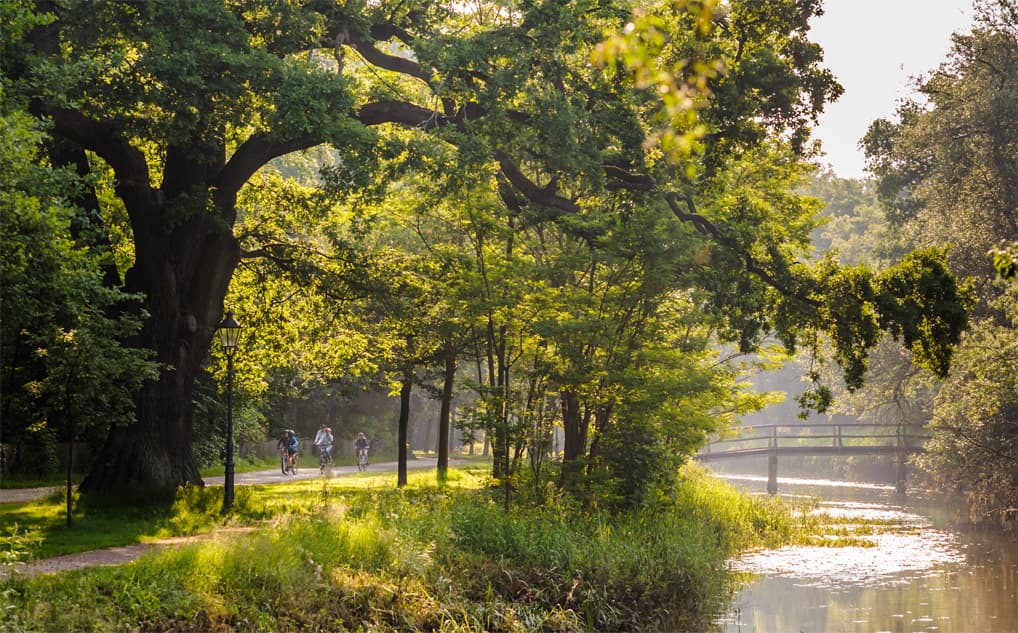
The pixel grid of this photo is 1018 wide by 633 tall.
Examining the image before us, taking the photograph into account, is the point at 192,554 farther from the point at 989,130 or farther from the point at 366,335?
the point at 989,130

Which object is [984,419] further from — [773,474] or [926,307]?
[773,474]

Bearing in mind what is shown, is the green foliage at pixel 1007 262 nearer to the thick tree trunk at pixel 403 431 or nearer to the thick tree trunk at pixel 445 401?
the thick tree trunk at pixel 445 401

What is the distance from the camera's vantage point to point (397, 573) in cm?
1236

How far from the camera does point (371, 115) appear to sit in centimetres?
1888

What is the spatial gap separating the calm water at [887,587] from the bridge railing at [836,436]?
9.73 meters

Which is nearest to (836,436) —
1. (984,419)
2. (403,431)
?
(984,419)

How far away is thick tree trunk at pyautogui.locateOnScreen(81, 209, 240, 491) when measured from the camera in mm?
17828

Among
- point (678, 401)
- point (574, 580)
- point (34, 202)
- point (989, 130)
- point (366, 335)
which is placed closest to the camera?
point (34, 202)

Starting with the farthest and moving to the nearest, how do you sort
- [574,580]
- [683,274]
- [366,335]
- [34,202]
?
[366,335] < [683,274] < [574,580] < [34,202]

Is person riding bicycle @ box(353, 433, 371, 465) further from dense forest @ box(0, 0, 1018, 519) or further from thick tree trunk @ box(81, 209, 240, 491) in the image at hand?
thick tree trunk @ box(81, 209, 240, 491)

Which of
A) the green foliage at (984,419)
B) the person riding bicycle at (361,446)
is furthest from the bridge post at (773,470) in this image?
the person riding bicycle at (361,446)

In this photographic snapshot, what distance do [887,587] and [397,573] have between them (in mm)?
9627

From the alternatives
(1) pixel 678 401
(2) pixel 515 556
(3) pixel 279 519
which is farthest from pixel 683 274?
(3) pixel 279 519

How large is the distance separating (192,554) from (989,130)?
83.8 ft
